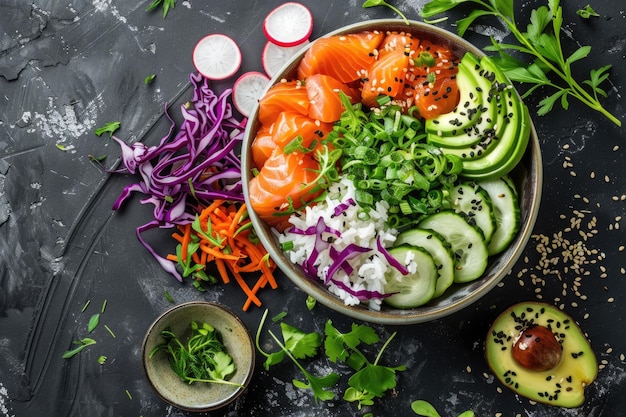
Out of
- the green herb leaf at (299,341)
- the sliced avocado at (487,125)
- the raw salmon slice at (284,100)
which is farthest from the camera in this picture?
the green herb leaf at (299,341)

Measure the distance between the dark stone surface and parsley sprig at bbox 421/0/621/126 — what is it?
0.11 meters

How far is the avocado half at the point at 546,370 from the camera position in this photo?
2.92m

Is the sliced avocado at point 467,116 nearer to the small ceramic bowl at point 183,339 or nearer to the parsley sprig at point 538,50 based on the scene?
the parsley sprig at point 538,50

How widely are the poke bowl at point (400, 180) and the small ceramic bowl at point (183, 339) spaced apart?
0.51 m

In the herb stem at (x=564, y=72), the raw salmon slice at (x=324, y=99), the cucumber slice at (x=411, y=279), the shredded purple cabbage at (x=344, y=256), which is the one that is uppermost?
the raw salmon slice at (x=324, y=99)

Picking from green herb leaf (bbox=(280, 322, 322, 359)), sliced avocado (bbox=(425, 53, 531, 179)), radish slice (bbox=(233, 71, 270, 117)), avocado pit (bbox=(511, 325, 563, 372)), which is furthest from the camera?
radish slice (bbox=(233, 71, 270, 117))

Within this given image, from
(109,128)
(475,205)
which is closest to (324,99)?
(475,205)

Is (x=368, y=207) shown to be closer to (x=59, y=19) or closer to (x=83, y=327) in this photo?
(x=83, y=327)

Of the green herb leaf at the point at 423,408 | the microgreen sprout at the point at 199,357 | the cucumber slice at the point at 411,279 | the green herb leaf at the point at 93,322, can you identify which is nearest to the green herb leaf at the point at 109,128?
the green herb leaf at the point at 93,322

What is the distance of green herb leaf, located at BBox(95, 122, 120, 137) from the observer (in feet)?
10.1

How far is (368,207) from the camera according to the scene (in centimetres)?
252

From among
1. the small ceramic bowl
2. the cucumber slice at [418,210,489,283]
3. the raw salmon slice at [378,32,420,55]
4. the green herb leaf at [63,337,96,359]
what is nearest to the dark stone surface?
the green herb leaf at [63,337,96,359]

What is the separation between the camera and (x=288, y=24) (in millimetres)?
3008

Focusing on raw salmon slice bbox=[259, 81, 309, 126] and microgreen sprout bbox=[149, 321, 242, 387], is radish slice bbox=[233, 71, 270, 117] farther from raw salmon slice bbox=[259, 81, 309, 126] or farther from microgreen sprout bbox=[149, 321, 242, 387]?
microgreen sprout bbox=[149, 321, 242, 387]
